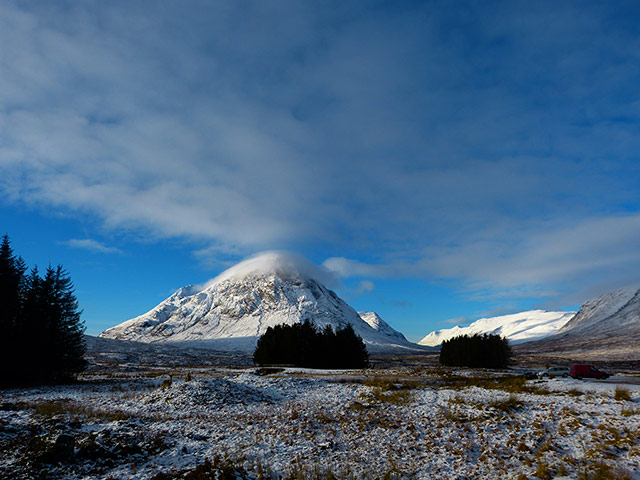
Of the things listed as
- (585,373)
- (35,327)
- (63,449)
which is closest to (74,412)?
(63,449)

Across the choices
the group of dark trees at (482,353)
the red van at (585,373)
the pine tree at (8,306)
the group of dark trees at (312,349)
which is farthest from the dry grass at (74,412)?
the group of dark trees at (482,353)

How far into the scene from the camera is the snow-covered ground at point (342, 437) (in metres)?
13.1

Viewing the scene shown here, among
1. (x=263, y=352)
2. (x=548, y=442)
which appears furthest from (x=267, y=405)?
(x=263, y=352)

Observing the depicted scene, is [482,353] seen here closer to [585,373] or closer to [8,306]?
[585,373]

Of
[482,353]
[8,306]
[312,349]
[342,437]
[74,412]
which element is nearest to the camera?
[342,437]

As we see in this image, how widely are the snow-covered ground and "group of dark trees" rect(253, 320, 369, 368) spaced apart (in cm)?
5268

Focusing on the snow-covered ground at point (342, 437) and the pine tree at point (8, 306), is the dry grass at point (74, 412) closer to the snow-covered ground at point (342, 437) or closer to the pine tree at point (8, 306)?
the snow-covered ground at point (342, 437)

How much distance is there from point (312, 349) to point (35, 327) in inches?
1985

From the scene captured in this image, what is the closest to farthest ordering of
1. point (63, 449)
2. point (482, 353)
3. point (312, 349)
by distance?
point (63, 449) → point (312, 349) → point (482, 353)

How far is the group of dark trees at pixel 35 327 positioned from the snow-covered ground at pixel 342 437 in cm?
1780

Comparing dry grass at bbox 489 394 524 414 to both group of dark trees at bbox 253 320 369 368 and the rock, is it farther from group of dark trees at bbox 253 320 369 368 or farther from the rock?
group of dark trees at bbox 253 320 369 368

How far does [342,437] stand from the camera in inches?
683

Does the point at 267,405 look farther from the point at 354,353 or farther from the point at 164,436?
the point at 354,353

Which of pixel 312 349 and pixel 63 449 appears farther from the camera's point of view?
pixel 312 349
